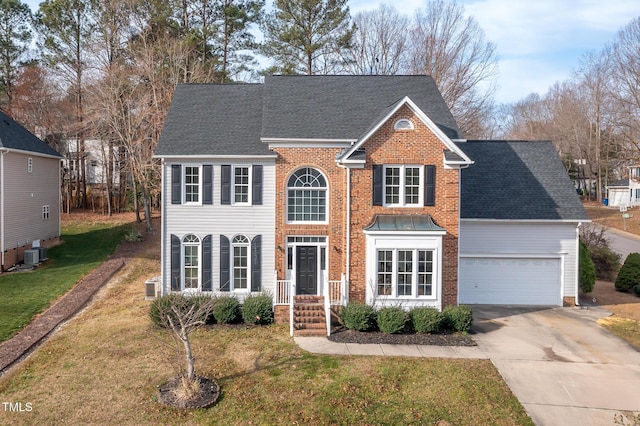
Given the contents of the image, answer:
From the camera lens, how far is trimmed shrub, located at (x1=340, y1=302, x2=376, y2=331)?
13.9 m

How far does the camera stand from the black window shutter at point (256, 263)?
16.0 m

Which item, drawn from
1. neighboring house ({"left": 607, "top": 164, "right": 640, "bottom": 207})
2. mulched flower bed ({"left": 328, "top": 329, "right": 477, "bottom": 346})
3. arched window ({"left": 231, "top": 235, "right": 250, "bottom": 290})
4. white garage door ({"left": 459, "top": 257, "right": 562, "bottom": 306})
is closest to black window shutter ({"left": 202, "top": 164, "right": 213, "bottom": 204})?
arched window ({"left": 231, "top": 235, "right": 250, "bottom": 290})

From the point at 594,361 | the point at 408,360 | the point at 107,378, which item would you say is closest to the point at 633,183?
the point at 594,361

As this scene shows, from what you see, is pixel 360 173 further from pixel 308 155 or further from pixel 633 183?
pixel 633 183

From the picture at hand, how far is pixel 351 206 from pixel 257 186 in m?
3.73

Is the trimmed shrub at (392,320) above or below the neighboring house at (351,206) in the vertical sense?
below

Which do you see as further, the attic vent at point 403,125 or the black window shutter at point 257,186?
the black window shutter at point 257,186

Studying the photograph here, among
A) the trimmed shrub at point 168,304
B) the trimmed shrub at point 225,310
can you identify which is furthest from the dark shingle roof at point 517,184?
the trimmed shrub at point 168,304

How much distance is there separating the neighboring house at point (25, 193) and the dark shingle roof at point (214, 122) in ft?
36.6

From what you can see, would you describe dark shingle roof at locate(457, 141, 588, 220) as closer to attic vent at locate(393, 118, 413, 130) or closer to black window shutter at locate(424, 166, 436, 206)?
black window shutter at locate(424, 166, 436, 206)

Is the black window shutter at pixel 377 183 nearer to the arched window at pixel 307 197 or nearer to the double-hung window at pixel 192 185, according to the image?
the arched window at pixel 307 197

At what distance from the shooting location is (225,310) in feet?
48.4

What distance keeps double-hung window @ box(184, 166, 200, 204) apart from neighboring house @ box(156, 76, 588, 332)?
0.06 meters

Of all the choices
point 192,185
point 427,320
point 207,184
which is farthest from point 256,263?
point 427,320
